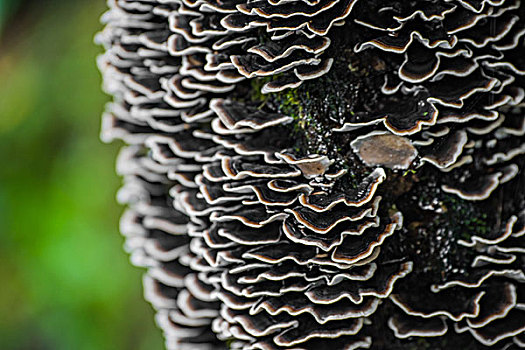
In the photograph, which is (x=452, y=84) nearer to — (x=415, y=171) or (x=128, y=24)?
(x=415, y=171)

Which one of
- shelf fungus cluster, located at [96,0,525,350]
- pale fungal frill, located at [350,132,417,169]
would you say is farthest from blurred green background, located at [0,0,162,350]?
pale fungal frill, located at [350,132,417,169]

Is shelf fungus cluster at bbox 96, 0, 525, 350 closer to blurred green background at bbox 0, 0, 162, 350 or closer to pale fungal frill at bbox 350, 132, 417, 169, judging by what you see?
pale fungal frill at bbox 350, 132, 417, 169

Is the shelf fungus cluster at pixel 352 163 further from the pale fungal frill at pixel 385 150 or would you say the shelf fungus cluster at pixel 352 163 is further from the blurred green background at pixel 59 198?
the blurred green background at pixel 59 198

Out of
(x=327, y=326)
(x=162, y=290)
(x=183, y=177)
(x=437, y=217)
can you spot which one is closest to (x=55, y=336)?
(x=162, y=290)

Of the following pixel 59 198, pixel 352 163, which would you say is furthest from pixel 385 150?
pixel 59 198

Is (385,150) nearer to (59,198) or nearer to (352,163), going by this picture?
(352,163)

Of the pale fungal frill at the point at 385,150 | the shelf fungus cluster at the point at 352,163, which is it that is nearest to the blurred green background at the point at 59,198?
the shelf fungus cluster at the point at 352,163
